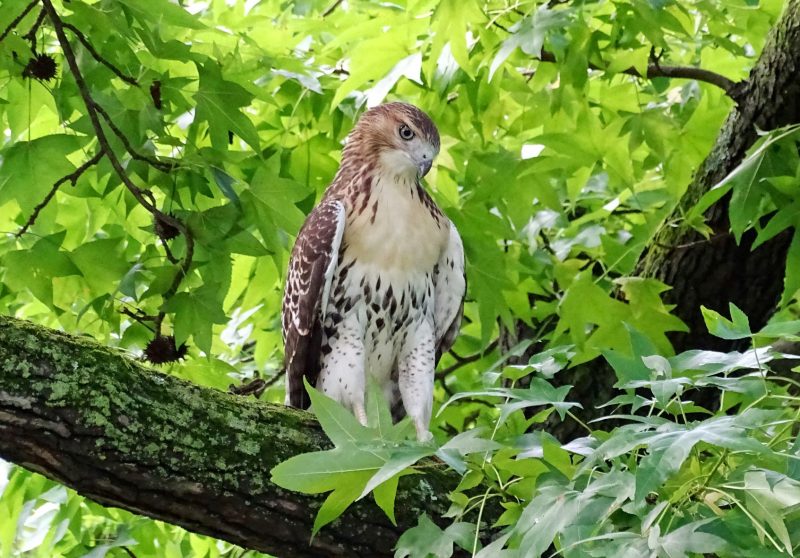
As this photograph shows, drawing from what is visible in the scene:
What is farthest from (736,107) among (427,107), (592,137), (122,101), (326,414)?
(326,414)

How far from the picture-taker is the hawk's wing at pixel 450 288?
3.86 m

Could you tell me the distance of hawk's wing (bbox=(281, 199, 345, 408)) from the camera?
3660 mm

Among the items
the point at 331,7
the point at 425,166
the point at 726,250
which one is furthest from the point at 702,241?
the point at 331,7

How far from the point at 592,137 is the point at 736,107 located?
0.54m

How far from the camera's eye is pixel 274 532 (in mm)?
2582

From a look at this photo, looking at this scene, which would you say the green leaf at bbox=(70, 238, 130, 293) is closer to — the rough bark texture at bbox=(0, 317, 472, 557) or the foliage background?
the foliage background

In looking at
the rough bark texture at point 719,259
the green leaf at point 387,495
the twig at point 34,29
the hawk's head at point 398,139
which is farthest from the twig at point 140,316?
the rough bark texture at point 719,259

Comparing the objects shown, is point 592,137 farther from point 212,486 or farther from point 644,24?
point 212,486

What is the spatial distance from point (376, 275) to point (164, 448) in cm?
136

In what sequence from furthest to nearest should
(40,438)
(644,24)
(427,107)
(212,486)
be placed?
(427,107) → (644,24) → (212,486) → (40,438)

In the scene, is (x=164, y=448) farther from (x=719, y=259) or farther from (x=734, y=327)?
(x=719, y=259)

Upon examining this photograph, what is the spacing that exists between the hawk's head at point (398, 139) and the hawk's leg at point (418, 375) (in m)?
0.53

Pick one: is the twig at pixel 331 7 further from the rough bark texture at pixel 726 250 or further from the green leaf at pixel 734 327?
the green leaf at pixel 734 327

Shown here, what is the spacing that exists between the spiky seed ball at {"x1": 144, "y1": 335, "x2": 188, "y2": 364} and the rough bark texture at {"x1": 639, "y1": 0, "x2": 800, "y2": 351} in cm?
184
